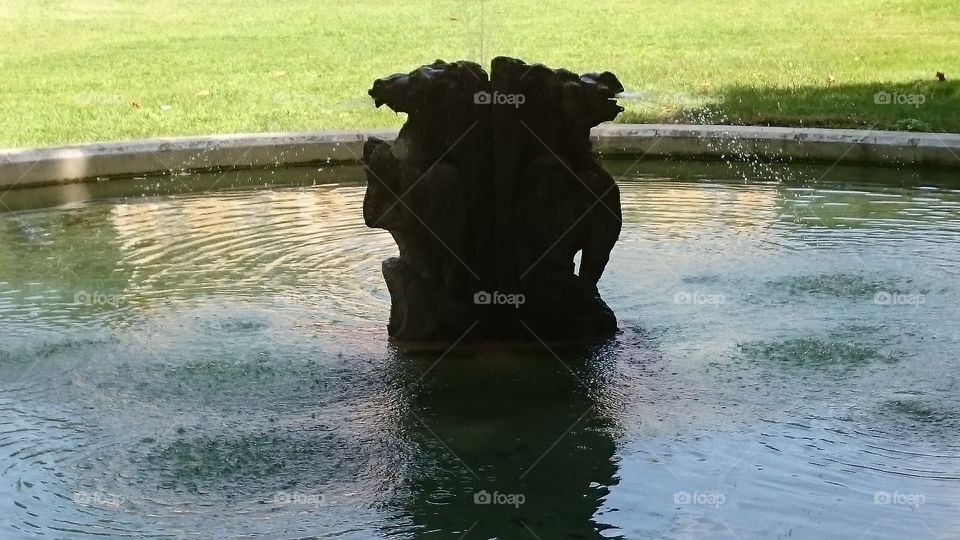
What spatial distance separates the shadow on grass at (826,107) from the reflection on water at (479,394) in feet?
9.95

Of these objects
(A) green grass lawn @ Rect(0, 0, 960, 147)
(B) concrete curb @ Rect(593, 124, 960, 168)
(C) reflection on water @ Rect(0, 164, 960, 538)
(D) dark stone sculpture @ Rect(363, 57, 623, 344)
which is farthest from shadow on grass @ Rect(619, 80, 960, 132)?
(D) dark stone sculpture @ Rect(363, 57, 623, 344)

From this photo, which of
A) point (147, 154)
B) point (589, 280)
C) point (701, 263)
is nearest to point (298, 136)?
point (147, 154)

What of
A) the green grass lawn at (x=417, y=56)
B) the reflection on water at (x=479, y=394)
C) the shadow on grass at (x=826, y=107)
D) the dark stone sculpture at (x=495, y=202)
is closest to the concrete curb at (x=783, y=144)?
the shadow on grass at (x=826, y=107)

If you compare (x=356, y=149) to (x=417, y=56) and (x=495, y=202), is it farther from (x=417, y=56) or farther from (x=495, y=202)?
(x=417, y=56)

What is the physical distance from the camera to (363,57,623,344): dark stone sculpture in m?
6.52

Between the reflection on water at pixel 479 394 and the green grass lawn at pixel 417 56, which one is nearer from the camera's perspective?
the reflection on water at pixel 479 394

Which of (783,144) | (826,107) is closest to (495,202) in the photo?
(783,144)

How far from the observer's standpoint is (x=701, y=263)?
8039 millimetres

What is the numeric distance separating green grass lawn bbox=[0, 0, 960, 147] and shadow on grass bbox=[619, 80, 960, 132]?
0.09 feet

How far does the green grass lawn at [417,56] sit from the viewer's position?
13.3 meters

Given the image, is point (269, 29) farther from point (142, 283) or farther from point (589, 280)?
point (589, 280)

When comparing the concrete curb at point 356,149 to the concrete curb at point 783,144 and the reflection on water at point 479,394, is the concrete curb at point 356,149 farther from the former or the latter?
the reflection on water at point 479,394

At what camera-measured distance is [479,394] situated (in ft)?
19.7

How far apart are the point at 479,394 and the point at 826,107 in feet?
26.0
